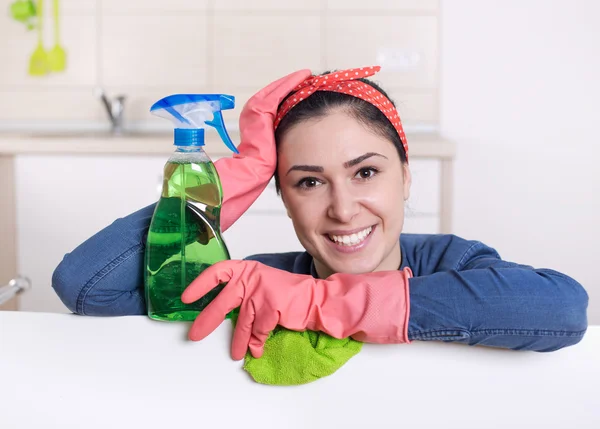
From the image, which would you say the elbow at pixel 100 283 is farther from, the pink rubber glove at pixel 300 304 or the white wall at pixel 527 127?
the white wall at pixel 527 127

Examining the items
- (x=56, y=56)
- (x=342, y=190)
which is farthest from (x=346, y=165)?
(x=56, y=56)

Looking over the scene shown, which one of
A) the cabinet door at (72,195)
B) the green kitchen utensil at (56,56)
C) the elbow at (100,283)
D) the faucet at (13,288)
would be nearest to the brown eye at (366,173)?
the elbow at (100,283)

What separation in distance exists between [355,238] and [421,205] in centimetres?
124

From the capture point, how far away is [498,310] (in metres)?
0.83

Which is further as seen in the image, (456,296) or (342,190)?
(342,190)

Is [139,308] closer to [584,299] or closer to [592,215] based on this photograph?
[584,299]

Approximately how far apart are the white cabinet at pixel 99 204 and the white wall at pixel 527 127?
0.56 metres

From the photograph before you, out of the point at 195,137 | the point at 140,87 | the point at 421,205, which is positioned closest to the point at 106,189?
the point at 140,87

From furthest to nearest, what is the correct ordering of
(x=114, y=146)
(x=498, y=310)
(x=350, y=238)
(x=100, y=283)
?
(x=114, y=146) → (x=350, y=238) → (x=100, y=283) → (x=498, y=310)

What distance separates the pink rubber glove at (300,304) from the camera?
0.82 metres

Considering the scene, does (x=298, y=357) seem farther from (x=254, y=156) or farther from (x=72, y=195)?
(x=72, y=195)

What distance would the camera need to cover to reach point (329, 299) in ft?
2.77

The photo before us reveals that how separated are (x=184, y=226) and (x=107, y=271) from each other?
0.16m

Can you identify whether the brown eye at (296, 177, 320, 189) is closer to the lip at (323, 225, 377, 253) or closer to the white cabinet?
the lip at (323, 225, 377, 253)
